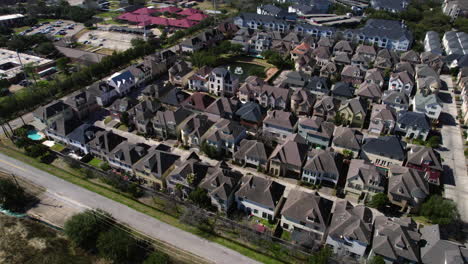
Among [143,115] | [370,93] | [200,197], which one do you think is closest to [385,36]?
[370,93]

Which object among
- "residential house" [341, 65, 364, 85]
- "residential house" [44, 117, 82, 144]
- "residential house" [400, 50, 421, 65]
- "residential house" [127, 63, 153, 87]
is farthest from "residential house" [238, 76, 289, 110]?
"residential house" [400, 50, 421, 65]

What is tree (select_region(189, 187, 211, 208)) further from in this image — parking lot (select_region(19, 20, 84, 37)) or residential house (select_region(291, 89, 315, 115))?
parking lot (select_region(19, 20, 84, 37))

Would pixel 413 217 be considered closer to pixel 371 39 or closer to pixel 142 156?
pixel 142 156

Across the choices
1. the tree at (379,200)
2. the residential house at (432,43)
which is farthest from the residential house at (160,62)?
the residential house at (432,43)

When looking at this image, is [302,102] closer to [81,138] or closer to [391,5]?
[81,138]

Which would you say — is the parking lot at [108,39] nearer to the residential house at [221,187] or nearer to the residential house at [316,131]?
the residential house at [316,131]

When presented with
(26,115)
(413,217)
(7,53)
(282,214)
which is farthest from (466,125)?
(7,53)

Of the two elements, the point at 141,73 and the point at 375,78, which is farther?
the point at 141,73
